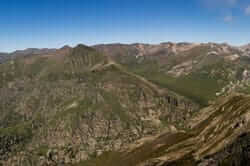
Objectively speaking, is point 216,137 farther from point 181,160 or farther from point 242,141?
point 242,141

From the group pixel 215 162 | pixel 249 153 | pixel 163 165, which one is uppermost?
pixel 249 153

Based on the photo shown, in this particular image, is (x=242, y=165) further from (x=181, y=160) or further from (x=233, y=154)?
(x=181, y=160)

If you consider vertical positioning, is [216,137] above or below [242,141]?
below

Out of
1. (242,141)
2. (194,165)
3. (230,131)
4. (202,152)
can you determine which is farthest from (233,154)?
(230,131)

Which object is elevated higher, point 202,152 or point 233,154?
point 233,154

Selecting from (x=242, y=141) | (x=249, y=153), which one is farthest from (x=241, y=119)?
(x=249, y=153)

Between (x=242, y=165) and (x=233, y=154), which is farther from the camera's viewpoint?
(x=233, y=154)

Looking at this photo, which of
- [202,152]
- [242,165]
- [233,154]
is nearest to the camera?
[242,165]

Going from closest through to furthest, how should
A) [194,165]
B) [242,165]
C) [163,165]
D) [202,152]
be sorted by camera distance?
[242,165] → [194,165] → [202,152] → [163,165]

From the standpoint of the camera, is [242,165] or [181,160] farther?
[181,160]
